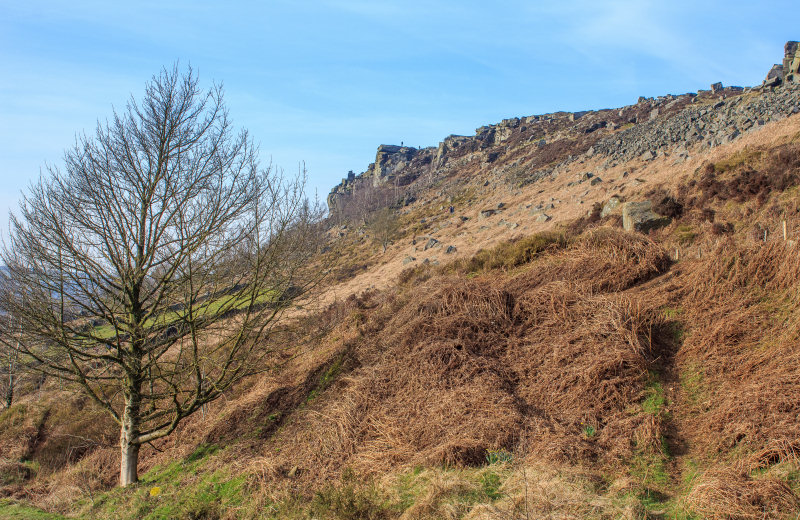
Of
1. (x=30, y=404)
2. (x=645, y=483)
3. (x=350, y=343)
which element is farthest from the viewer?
(x=30, y=404)

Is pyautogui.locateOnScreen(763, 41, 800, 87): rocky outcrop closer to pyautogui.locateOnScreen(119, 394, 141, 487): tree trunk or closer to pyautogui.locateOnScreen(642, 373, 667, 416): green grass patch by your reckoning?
pyautogui.locateOnScreen(642, 373, 667, 416): green grass patch

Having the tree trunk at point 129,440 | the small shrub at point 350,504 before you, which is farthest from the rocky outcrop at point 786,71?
the tree trunk at point 129,440

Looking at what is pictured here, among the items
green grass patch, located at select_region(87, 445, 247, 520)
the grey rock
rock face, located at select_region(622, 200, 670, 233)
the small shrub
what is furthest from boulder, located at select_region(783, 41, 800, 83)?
green grass patch, located at select_region(87, 445, 247, 520)

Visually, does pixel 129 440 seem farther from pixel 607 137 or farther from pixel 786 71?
pixel 607 137

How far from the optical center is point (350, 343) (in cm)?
970

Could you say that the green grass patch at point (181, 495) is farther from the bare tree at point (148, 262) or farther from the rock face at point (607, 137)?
the rock face at point (607, 137)

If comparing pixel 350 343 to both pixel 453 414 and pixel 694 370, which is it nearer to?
pixel 453 414

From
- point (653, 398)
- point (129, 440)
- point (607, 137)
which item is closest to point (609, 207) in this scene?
point (653, 398)

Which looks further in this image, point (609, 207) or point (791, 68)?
point (791, 68)

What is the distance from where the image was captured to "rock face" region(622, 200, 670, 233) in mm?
12422

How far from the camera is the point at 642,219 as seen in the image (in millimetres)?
12531

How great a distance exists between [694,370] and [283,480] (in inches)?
225

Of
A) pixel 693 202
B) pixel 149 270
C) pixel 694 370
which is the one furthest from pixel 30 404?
pixel 693 202

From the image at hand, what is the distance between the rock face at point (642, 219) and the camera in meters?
12.4
